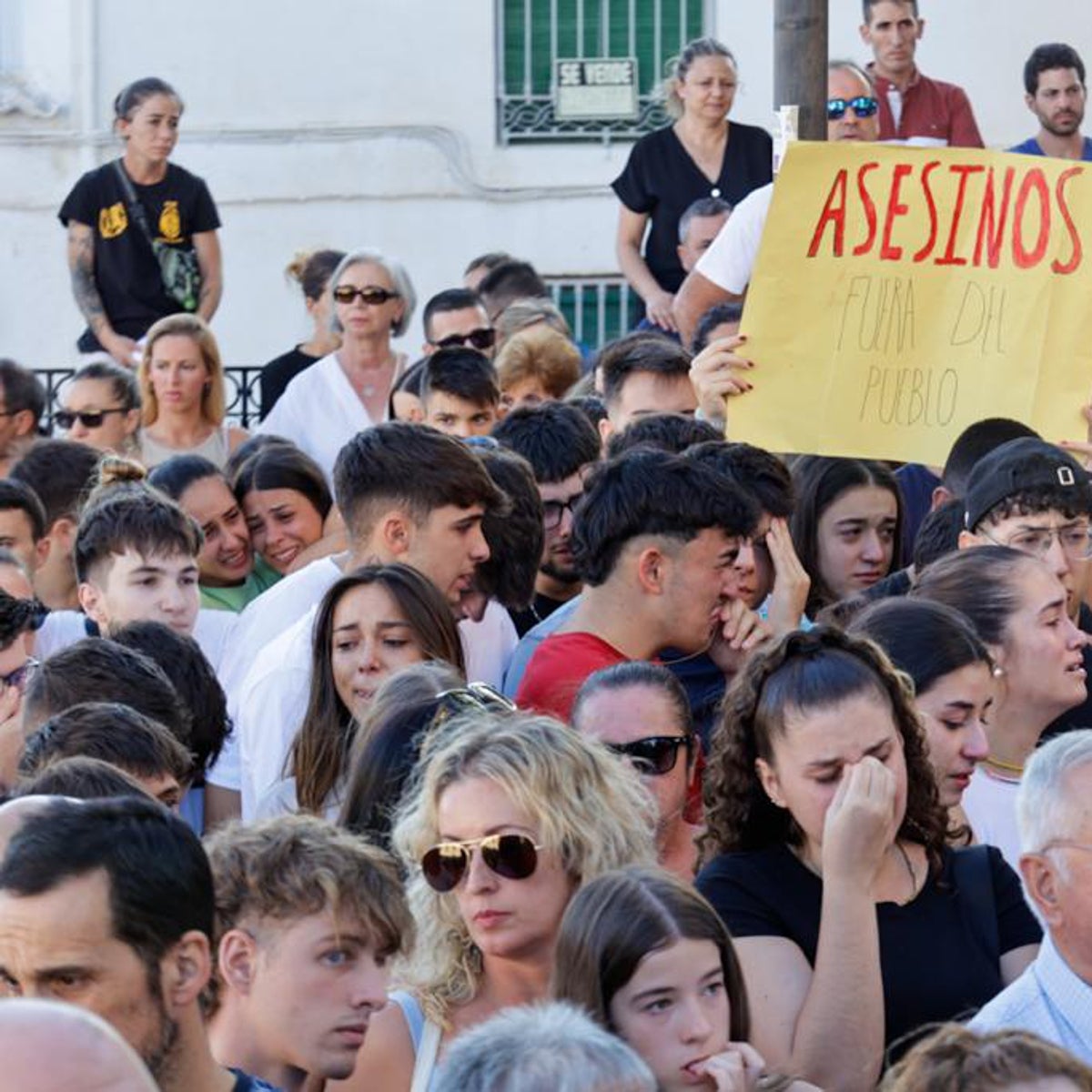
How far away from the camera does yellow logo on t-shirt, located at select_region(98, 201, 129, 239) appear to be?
13289 mm

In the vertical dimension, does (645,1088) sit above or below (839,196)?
below

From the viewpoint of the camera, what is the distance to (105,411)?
32.8 ft

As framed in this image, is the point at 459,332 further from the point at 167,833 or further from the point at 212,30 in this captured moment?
the point at 212,30

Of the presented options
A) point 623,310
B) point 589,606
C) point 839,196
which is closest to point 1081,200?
point 839,196

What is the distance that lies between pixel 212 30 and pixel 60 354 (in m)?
2.23

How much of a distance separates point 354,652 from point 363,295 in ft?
15.4

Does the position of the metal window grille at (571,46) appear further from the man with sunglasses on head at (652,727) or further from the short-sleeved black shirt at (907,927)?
the short-sleeved black shirt at (907,927)

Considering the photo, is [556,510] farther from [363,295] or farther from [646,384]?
[363,295]

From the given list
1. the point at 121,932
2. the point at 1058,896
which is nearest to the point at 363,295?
the point at 1058,896

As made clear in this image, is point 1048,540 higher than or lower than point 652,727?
higher

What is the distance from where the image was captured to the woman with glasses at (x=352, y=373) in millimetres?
10555

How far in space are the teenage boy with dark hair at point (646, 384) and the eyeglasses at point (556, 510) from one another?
572mm

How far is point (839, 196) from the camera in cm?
768

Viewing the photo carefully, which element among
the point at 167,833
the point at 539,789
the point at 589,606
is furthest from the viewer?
the point at 589,606
